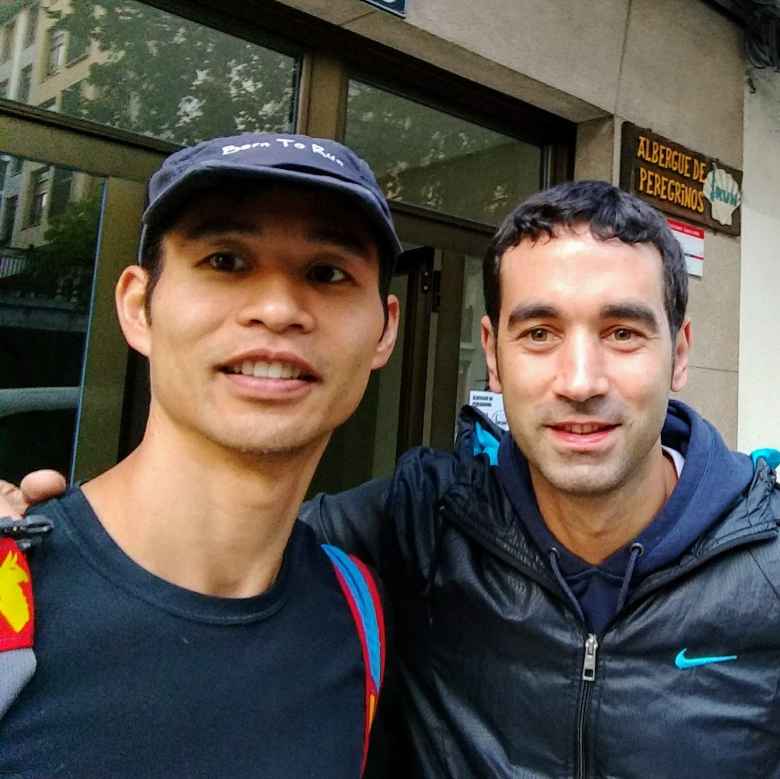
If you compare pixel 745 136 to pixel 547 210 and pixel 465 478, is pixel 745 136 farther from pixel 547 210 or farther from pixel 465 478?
pixel 465 478

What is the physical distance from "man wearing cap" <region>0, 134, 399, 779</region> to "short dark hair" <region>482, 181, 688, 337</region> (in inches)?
25.9

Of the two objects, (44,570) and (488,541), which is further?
(488,541)

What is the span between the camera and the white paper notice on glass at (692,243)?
436cm

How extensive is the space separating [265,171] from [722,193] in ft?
13.8

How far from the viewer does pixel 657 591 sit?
5.28ft

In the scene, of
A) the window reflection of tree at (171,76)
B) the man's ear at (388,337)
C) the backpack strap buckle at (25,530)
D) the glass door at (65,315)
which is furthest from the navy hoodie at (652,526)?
the window reflection of tree at (171,76)

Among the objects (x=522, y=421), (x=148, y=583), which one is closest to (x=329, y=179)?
(x=148, y=583)

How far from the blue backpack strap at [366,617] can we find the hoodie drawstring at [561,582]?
1.30ft

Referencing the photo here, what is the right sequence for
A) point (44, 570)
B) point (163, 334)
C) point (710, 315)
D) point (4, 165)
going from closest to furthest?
1. point (44, 570)
2. point (163, 334)
3. point (4, 165)
4. point (710, 315)

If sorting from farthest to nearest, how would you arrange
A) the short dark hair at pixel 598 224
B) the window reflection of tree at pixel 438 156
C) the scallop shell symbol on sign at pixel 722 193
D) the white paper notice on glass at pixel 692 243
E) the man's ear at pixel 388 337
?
the scallop shell symbol on sign at pixel 722 193, the white paper notice on glass at pixel 692 243, the window reflection of tree at pixel 438 156, the short dark hair at pixel 598 224, the man's ear at pixel 388 337

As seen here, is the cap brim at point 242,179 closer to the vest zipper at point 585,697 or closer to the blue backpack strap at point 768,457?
the vest zipper at point 585,697

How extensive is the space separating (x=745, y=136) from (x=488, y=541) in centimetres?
427

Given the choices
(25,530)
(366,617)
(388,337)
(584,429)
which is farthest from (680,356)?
(25,530)

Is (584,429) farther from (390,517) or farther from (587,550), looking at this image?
(390,517)
